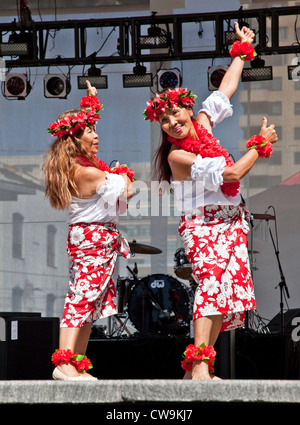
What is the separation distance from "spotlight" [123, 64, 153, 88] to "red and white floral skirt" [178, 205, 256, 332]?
417 cm

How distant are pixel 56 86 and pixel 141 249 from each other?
188cm

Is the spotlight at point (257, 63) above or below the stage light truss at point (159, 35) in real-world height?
below

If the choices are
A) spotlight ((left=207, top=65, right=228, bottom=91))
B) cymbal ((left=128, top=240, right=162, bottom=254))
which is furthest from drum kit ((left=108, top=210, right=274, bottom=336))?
spotlight ((left=207, top=65, right=228, bottom=91))

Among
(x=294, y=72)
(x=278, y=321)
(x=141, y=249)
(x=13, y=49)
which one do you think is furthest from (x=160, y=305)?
(x=13, y=49)

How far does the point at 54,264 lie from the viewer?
7.67 metres

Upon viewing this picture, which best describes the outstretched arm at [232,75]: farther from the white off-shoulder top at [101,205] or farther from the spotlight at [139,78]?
the spotlight at [139,78]

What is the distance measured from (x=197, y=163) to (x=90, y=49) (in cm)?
504

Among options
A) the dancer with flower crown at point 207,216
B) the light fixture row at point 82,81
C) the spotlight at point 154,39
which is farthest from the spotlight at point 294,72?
the dancer with flower crown at point 207,216

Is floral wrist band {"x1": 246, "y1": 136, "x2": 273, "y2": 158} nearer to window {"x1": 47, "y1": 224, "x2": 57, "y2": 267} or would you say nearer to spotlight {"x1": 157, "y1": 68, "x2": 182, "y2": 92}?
spotlight {"x1": 157, "y1": 68, "x2": 182, "y2": 92}

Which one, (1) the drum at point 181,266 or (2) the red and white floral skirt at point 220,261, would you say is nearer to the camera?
(2) the red and white floral skirt at point 220,261

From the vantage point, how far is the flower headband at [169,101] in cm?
299

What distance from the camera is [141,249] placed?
6957 mm

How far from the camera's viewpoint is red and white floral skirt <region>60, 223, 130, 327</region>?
10.1ft

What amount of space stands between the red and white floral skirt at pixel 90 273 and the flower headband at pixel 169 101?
0.56 meters
